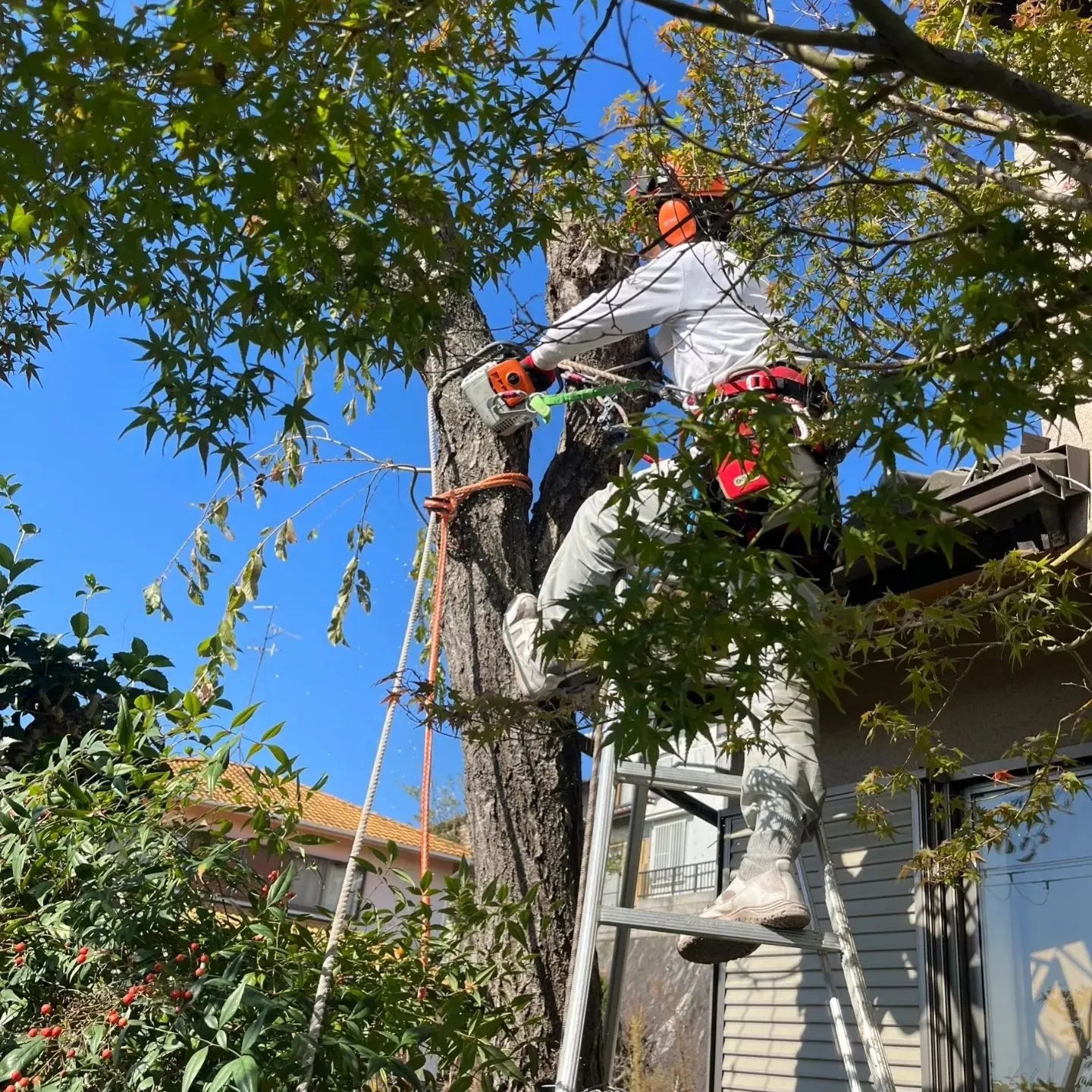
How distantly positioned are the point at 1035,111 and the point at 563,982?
251cm

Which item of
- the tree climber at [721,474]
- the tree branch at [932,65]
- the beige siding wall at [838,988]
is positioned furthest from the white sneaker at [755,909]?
the beige siding wall at [838,988]

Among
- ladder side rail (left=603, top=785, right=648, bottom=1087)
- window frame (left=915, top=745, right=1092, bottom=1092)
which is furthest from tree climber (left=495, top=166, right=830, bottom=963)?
window frame (left=915, top=745, right=1092, bottom=1092)

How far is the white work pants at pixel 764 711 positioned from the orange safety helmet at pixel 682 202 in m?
0.73

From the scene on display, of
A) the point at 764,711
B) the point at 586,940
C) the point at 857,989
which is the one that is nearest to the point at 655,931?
the point at 586,940

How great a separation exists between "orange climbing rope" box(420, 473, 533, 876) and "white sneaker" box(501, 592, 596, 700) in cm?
24

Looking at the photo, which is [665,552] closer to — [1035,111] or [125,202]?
[1035,111]

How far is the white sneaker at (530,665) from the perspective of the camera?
3.31 meters

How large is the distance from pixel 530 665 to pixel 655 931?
33.7 inches

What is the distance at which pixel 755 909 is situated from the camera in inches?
105

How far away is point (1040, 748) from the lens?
3.67 m

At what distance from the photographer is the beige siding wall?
456 cm

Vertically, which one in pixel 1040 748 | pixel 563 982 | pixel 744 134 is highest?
pixel 744 134

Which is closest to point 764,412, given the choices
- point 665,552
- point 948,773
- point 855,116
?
point 665,552

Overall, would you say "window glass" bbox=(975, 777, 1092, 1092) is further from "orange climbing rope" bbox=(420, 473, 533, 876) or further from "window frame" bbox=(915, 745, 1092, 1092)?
"orange climbing rope" bbox=(420, 473, 533, 876)
